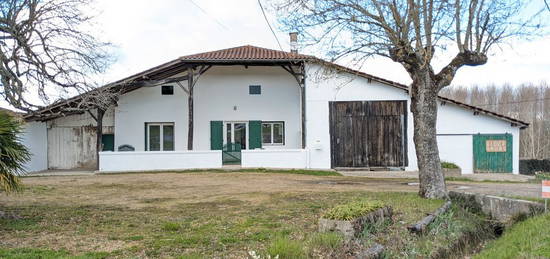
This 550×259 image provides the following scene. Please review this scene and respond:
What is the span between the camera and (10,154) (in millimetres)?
6273

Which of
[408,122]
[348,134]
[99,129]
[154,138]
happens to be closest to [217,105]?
[154,138]

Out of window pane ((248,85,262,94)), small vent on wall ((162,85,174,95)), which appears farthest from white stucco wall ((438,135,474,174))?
small vent on wall ((162,85,174,95))

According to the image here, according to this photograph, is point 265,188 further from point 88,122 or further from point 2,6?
point 88,122

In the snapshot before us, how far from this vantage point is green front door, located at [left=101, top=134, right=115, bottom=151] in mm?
20281

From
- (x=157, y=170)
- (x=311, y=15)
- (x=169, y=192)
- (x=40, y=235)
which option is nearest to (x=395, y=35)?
(x=311, y=15)

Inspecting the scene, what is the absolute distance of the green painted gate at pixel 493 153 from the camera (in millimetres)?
18562

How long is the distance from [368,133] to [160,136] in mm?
10122

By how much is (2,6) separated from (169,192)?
5610 millimetres

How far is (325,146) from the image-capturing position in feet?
62.0

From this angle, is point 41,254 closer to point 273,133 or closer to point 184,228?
point 184,228

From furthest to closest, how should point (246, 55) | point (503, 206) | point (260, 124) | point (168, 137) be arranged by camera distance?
1. point (168, 137)
2. point (260, 124)
3. point (246, 55)
4. point (503, 206)

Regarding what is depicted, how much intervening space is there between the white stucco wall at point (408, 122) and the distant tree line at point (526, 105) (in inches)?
1096

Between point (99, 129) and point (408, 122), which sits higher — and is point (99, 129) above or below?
below

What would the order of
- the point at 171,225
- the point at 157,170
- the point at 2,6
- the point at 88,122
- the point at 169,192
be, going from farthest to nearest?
the point at 88,122, the point at 157,170, the point at 169,192, the point at 2,6, the point at 171,225
